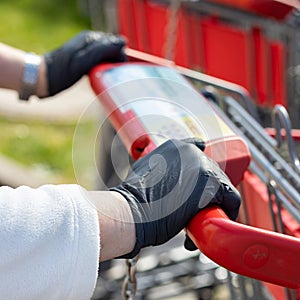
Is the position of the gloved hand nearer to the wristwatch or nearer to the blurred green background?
the wristwatch

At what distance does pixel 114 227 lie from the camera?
3.65 feet

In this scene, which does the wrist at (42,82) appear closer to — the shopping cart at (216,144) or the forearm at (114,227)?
the shopping cart at (216,144)

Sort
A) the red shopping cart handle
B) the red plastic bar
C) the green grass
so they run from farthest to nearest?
the green grass
the red plastic bar
the red shopping cart handle

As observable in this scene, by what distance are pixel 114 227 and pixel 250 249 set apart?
203 mm

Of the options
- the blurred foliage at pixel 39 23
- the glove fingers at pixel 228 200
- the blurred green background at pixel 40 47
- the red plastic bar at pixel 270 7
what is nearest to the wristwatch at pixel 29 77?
the glove fingers at pixel 228 200

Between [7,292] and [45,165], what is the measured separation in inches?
131

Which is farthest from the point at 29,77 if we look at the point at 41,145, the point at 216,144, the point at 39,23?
the point at 39,23

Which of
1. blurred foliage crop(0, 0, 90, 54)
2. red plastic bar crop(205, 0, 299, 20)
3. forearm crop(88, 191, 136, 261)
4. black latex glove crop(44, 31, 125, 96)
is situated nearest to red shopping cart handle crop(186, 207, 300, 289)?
forearm crop(88, 191, 136, 261)

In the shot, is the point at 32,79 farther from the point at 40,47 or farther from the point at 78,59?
the point at 40,47

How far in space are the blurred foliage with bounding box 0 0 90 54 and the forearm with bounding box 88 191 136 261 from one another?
4.77 m

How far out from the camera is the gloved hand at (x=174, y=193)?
1095 mm

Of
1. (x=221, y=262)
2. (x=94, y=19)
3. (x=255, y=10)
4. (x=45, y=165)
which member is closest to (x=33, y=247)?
(x=221, y=262)

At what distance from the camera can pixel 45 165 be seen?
4.36 meters

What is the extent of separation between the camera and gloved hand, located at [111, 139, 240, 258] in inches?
43.1
